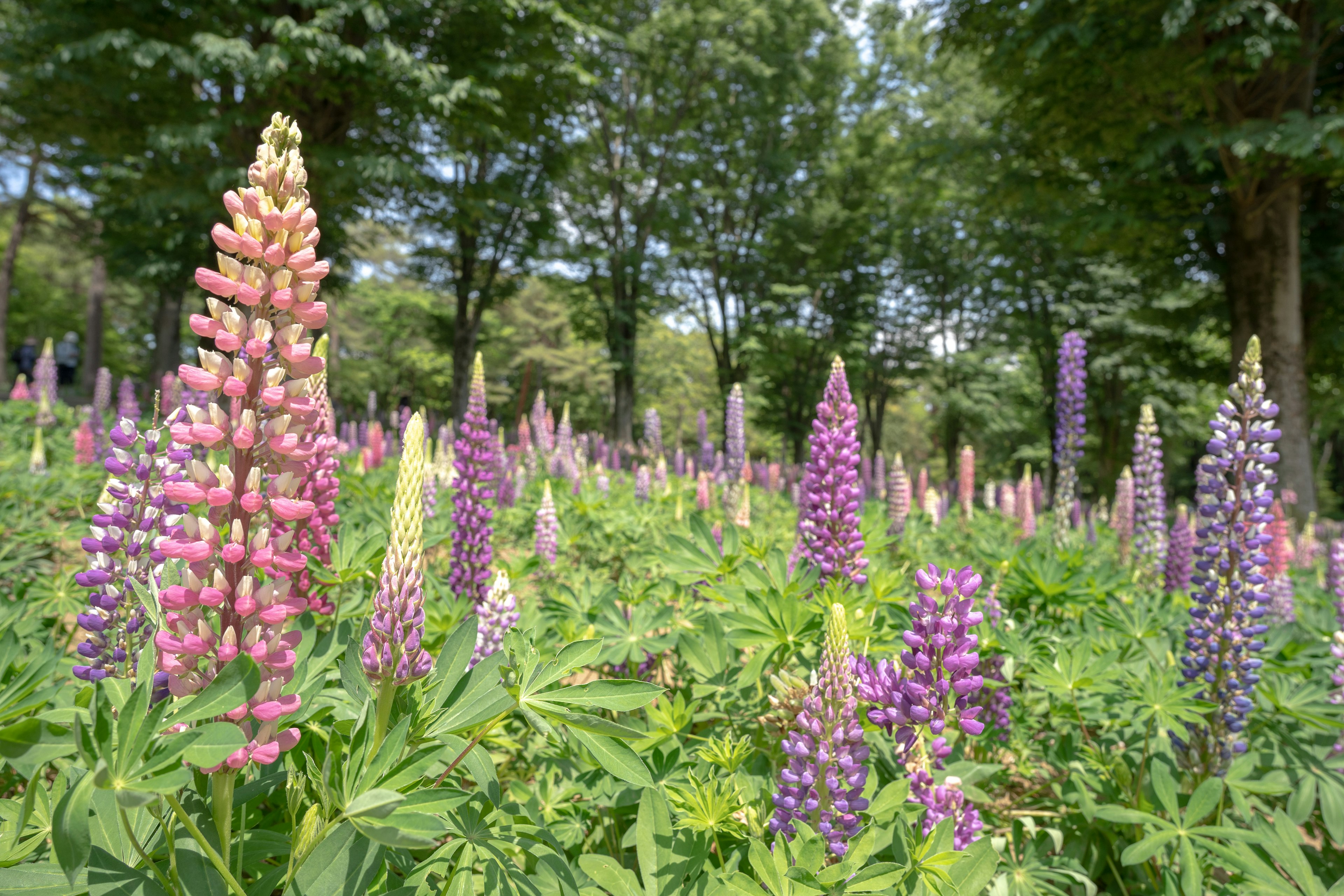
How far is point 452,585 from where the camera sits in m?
3.16

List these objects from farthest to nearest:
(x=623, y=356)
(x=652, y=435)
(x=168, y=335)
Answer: (x=623, y=356)
(x=168, y=335)
(x=652, y=435)

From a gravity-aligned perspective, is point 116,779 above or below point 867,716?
above

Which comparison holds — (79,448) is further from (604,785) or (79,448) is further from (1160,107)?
(1160,107)

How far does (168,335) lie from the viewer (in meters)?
19.4

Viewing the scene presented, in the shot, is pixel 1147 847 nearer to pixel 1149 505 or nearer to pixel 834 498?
pixel 834 498

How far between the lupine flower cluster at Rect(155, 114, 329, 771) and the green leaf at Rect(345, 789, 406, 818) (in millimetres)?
259

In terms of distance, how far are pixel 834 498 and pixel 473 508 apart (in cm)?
169

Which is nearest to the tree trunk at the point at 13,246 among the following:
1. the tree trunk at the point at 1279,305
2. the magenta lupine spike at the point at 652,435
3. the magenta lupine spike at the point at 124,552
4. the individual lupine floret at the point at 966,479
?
the magenta lupine spike at the point at 652,435

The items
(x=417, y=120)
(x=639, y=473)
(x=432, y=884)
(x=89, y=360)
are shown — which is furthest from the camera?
(x=89, y=360)

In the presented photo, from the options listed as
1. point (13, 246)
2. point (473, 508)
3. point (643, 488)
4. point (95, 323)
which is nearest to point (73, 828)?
point (473, 508)

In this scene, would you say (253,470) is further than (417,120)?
No

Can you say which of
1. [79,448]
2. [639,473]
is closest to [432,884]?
[639,473]

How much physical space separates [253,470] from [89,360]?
3090cm

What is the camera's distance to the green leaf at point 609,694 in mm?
1219
